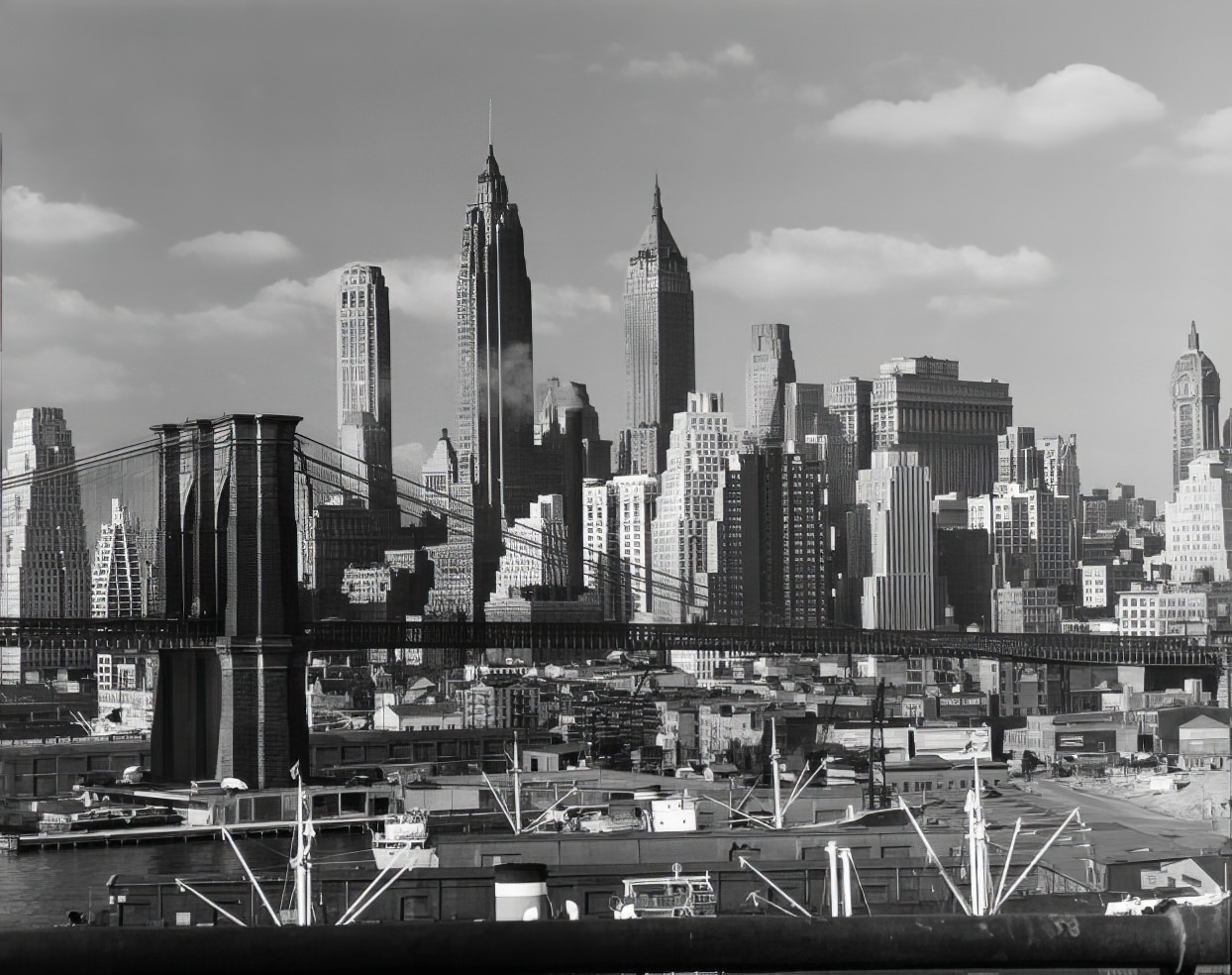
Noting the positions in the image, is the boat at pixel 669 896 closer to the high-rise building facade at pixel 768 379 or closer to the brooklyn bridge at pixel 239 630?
the brooklyn bridge at pixel 239 630

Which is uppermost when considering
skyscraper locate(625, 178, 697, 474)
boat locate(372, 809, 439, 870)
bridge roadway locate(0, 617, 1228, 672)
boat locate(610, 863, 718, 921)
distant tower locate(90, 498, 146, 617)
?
skyscraper locate(625, 178, 697, 474)

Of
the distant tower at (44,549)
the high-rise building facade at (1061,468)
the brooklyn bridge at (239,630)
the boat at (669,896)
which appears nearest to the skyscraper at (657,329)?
the high-rise building facade at (1061,468)

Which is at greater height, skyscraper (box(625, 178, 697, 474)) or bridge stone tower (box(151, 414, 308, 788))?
skyscraper (box(625, 178, 697, 474))

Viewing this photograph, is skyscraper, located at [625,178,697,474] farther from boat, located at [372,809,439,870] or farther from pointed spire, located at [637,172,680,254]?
boat, located at [372,809,439,870]

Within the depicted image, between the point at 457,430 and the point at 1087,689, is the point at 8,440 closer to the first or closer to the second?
the point at 1087,689

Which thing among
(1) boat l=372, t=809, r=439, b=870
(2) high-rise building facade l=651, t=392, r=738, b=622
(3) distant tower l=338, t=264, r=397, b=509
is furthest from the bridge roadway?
(3) distant tower l=338, t=264, r=397, b=509

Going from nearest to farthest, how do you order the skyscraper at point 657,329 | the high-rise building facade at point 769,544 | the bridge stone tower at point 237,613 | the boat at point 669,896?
the boat at point 669,896 < the bridge stone tower at point 237,613 < the high-rise building facade at point 769,544 < the skyscraper at point 657,329

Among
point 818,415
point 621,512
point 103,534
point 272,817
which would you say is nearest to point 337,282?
point 621,512
